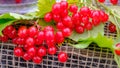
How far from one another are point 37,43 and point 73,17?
8 cm

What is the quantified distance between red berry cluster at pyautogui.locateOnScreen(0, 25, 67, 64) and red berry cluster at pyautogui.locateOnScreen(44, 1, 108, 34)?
22mm

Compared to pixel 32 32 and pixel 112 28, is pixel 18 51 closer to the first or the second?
pixel 32 32

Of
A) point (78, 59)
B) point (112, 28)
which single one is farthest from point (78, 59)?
point (112, 28)

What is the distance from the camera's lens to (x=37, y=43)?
1.59ft

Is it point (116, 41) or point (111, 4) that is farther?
point (111, 4)

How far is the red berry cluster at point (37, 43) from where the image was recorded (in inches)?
18.6

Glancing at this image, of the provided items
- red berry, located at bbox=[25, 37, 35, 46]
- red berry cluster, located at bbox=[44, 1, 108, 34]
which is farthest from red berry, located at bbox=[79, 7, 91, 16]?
red berry, located at bbox=[25, 37, 35, 46]

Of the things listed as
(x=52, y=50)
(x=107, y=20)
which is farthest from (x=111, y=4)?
(x=52, y=50)

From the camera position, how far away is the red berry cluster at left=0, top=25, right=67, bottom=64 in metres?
0.47

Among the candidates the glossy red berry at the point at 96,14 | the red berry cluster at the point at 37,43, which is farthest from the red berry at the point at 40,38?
the glossy red berry at the point at 96,14

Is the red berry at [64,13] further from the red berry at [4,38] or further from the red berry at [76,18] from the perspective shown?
the red berry at [4,38]

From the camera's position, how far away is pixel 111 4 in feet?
2.06

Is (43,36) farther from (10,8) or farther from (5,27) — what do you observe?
(10,8)

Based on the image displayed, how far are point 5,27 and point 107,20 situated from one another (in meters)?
0.20
